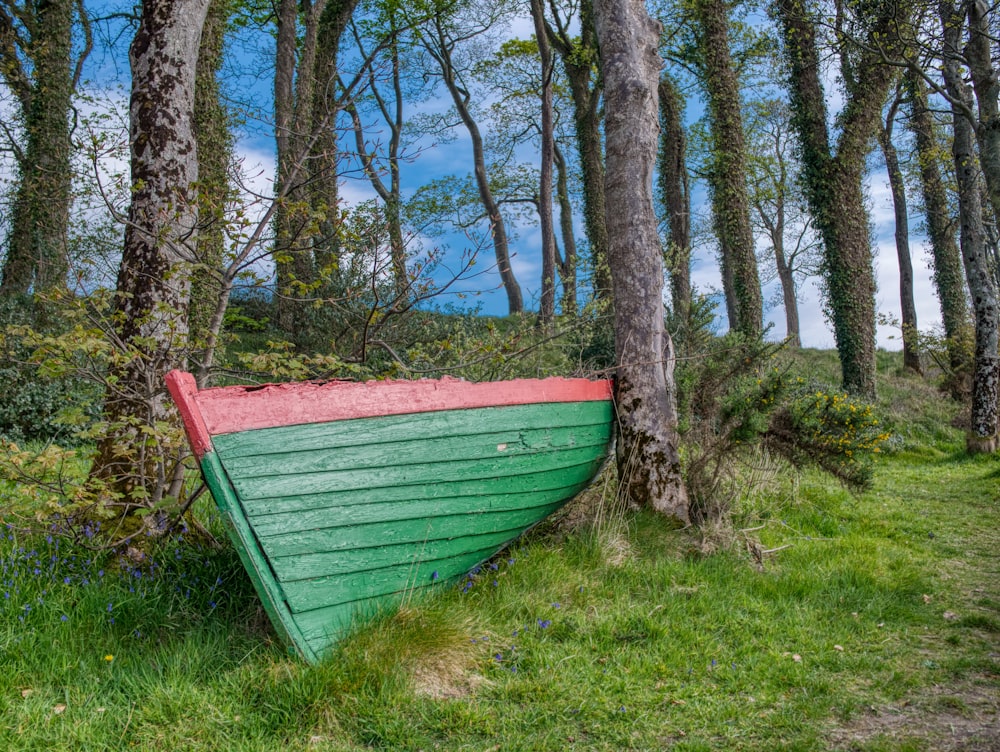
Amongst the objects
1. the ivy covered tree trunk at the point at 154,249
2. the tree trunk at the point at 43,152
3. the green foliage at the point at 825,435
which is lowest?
the green foliage at the point at 825,435

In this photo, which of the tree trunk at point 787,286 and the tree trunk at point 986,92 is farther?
the tree trunk at point 787,286

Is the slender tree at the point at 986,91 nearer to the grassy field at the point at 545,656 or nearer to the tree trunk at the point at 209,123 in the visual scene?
Answer: the grassy field at the point at 545,656

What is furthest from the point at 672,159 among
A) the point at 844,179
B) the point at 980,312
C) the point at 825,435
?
the point at 825,435

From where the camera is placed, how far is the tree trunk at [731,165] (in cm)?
1515

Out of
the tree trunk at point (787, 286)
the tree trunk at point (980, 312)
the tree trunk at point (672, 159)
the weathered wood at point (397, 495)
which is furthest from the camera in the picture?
the tree trunk at point (787, 286)

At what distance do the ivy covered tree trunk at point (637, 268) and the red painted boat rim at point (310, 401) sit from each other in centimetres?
153

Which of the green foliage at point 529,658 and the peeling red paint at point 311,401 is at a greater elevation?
the peeling red paint at point 311,401

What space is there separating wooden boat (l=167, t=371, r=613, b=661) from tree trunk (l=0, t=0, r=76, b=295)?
38.0ft

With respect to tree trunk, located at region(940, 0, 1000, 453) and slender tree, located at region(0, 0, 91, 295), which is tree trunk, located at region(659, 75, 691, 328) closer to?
tree trunk, located at region(940, 0, 1000, 453)

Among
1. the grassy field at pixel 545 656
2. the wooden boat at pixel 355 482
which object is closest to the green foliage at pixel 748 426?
the grassy field at pixel 545 656

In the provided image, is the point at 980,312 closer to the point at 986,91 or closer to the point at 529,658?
the point at 986,91

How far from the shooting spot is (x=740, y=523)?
6109 millimetres

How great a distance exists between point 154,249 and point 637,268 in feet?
11.7

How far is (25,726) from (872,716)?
378cm
